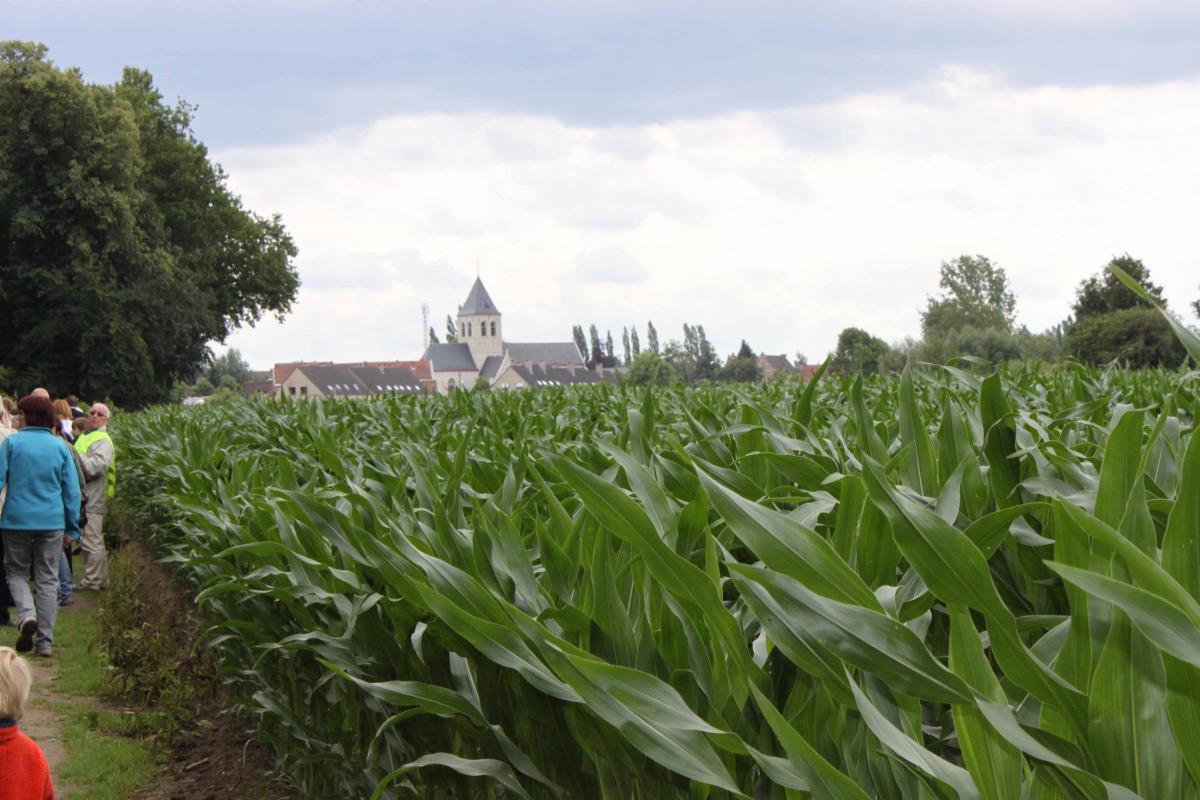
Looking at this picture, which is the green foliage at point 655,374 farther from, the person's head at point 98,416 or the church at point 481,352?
the church at point 481,352

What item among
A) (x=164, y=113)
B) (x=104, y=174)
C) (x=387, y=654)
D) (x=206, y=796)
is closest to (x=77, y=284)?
(x=104, y=174)

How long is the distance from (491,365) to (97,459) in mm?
166193

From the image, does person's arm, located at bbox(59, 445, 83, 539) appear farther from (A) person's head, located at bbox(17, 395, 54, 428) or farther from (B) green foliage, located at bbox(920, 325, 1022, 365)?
(B) green foliage, located at bbox(920, 325, 1022, 365)

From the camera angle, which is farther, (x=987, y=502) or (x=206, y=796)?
(x=206, y=796)

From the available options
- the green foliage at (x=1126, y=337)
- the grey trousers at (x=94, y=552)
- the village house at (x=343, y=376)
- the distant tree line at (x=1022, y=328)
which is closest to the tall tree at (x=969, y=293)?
the distant tree line at (x=1022, y=328)

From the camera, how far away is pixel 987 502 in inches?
98.3

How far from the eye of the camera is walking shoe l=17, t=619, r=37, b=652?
30.5ft

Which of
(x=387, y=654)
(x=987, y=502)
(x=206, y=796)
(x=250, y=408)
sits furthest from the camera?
(x=250, y=408)

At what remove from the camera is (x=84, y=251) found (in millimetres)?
45250

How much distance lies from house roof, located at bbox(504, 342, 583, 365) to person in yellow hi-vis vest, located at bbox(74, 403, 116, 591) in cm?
16909

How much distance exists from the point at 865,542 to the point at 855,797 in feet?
2.27

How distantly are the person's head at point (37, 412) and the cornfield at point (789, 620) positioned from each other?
20.2 feet

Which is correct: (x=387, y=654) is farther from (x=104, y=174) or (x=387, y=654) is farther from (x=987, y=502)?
(x=104, y=174)

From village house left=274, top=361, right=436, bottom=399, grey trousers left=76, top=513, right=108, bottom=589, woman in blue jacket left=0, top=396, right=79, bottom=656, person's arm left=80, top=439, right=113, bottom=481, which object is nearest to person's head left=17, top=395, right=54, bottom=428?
woman in blue jacket left=0, top=396, right=79, bottom=656
